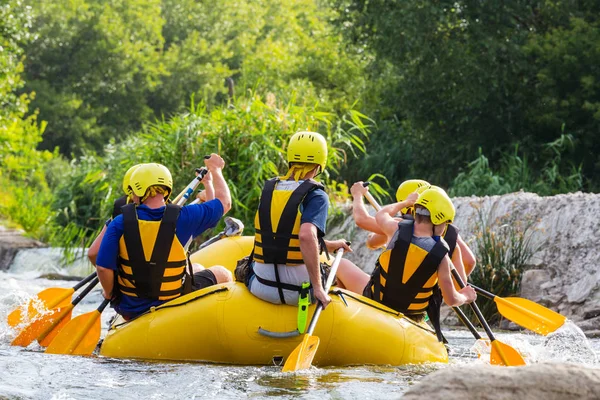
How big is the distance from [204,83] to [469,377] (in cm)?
3253

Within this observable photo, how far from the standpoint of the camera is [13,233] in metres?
15.5

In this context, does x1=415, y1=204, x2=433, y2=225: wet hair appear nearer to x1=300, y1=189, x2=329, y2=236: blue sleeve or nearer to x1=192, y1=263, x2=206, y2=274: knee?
x1=300, y1=189, x2=329, y2=236: blue sleeve

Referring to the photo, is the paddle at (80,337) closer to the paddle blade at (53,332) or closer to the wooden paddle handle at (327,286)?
the paddle blade at (53,332)

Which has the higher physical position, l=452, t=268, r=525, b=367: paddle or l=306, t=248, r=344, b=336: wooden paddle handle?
l=306, t=248, r=344, b=336: wooden paddle handle

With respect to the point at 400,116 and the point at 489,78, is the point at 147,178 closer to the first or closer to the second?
the point at 489,78

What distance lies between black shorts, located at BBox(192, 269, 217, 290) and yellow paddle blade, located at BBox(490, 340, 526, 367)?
183cm

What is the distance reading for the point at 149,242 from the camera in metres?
6.08

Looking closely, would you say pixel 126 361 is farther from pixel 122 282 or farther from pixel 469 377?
pixel 469 377

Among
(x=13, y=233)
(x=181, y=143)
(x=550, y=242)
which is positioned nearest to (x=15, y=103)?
(x=13, y=233)

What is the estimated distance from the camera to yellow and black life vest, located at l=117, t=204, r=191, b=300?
606 centimetres

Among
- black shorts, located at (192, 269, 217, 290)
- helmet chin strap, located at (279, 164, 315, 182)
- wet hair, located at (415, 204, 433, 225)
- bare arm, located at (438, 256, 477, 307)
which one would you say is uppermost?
helmet chin strap, located at (279, 164, 315, 182)

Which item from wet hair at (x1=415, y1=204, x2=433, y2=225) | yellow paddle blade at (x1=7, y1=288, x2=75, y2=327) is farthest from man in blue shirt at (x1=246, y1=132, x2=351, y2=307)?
yellow paddle blade at (x1=7, y1=288, x2=75, y2=327)

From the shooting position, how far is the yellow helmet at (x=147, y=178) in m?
6.08

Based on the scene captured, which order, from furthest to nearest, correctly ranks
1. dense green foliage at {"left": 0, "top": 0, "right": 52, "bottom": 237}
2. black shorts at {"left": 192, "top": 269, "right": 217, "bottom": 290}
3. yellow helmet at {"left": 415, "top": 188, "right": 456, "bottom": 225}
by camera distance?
dense green foliage at {"left": 0, "top": 0, "right": 52, "bottom": 237} → black shorts at {"left": 192, "top": 269, "right": 217, "bottom": 290} → yellow helmet at {"left": 415, "top": 188, "right": 456, "bottom": 225}
